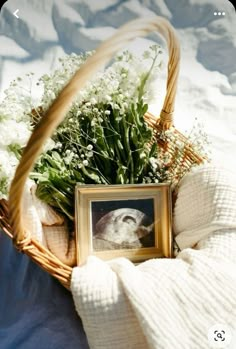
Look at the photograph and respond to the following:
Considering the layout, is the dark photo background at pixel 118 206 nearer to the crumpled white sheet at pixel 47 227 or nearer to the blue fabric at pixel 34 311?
the crumpled white sheet at pixel 47 227

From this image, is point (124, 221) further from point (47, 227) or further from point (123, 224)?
point (47, 227)

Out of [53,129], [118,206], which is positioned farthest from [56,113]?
[118,206]

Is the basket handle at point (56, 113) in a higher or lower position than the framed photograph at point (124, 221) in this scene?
higher

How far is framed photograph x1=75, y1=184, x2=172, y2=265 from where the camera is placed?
2.83 ft

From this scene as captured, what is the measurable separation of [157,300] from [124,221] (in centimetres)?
23

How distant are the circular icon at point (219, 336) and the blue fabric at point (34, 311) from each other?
25 centimetres

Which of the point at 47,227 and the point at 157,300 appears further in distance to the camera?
the point at 47,227

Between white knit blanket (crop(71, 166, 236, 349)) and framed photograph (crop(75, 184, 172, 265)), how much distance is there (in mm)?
97

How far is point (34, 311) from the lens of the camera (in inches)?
34.1

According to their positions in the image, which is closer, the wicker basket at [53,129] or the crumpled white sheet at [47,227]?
the wicker basket at [53,129]

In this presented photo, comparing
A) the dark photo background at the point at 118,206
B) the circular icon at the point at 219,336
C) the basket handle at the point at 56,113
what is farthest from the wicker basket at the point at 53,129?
the circular icon at the point at 219,336

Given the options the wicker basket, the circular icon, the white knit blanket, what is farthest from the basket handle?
the circular icon

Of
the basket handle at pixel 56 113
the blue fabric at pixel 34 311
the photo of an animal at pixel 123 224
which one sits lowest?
the blue fabric at pixel 34 311

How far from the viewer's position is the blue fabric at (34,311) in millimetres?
815
